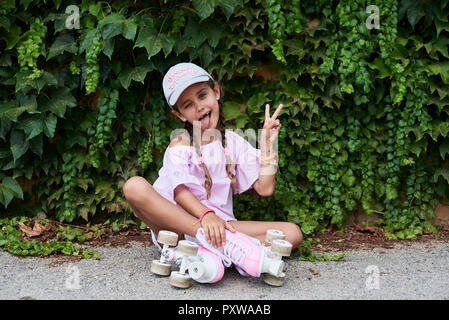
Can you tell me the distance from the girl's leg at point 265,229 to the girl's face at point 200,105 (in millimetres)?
579

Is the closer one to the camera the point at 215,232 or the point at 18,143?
the point at 215,232

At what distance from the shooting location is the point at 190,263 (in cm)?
209

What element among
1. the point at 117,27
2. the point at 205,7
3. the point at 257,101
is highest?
the point at 205,7

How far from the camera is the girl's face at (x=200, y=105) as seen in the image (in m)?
2.43

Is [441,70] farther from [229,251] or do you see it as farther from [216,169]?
[229,251]

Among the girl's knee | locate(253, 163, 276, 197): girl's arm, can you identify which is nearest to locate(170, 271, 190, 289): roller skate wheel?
the girl's knee

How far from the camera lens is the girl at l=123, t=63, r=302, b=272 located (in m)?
2.29

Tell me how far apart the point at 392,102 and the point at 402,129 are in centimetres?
19

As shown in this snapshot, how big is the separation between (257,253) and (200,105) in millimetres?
831

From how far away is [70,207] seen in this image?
10.2 ft

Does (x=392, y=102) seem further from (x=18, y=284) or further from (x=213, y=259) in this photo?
(x=18, y=284)

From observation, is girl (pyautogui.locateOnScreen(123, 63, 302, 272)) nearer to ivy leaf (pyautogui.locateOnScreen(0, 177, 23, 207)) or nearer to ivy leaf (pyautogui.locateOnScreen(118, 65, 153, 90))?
ivy leaf (pyautogui.locateOnScreen(118, 65, 153, 90))

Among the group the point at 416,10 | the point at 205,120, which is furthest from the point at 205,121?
the point at 416,10

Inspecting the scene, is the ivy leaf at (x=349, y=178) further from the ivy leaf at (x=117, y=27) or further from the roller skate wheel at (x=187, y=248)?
the ivy leaf at (x=117, y=27)
